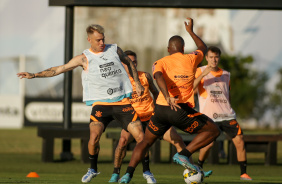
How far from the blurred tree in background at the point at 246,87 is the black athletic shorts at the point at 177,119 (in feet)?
111

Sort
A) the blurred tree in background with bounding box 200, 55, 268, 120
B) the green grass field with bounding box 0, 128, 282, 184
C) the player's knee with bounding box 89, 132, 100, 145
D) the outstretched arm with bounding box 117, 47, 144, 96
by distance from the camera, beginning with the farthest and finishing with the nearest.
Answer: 1. the blurred tree in background with bounding box 200, 55, 268, 120
2. the green grass field with bounding box 0, 128, 282, 184
3. the outstretched arm with bounding box 117, 47, 144, 96
4. the player's knee with bounding box 89, 132, 100, 145

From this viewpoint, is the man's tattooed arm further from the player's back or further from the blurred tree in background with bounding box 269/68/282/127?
the blurred tree in background with bounding box 269/68/282/127

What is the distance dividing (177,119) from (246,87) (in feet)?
117

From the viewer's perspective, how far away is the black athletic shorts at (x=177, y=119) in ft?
30.1

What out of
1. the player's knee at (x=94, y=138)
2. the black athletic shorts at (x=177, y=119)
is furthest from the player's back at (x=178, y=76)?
the player's knee at (x=94, y=138)

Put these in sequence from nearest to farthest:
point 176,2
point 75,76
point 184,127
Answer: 1. point 184,127
2. point 176,2
3. point 75,76

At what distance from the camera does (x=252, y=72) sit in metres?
46.1

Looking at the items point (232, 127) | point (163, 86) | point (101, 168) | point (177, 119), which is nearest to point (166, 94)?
point (163, 86)

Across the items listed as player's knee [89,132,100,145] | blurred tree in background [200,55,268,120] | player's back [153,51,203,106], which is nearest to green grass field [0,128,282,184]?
player's knee [89,132,100,145]

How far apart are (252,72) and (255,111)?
2.57 m

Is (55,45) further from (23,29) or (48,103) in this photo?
(48,103)

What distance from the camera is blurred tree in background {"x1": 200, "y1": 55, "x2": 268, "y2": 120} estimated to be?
44.2 m

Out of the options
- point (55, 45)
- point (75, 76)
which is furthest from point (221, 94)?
point (55, 45)

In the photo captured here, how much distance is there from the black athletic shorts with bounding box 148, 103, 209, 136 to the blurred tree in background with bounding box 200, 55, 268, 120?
33788 millimetres
